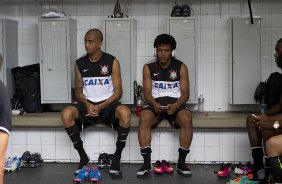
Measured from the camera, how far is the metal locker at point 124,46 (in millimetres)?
5711

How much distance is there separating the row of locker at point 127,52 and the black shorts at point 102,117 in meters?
0.62

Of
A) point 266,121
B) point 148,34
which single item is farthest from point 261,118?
point 148,34

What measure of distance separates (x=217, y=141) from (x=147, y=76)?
1062 millimetres

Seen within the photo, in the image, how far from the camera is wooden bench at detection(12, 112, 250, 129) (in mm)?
5234

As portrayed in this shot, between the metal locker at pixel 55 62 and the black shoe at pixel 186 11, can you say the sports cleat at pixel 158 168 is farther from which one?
the black shoe at pixel 186 11

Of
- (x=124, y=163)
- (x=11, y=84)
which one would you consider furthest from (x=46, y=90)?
(x=124, y=163)

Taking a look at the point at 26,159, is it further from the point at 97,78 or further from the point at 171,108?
the point at 171,108

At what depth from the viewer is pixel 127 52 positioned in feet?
18.9

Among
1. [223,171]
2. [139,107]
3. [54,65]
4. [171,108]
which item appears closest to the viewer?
[223,171]

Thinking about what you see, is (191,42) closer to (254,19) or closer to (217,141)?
(254,19)

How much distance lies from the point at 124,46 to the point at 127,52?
8cm

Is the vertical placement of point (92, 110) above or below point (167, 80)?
below

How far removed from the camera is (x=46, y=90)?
19.1 ft

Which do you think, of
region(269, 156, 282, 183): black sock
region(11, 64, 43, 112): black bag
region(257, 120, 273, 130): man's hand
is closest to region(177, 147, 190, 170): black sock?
region(257, 120, 273, 130): man's hand
